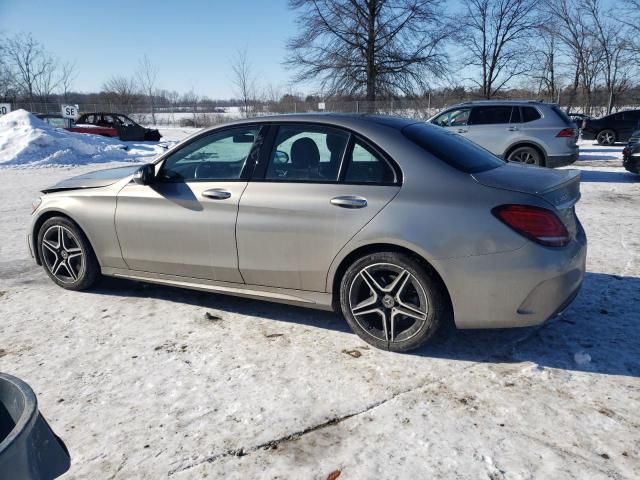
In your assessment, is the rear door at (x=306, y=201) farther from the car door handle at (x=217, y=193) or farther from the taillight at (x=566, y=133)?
the taillight at (x=566, y=133)

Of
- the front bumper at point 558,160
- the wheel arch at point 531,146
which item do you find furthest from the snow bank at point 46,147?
the front bumper at point 558,160

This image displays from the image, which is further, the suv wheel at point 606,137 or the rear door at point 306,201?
the suv wheel at point 606,137

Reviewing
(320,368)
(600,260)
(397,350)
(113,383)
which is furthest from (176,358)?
Result: (600,260)

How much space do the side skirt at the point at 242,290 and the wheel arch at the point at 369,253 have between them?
0.21 ft

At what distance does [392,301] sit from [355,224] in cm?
57

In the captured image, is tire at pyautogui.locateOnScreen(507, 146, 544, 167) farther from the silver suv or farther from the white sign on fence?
the white sign on fence

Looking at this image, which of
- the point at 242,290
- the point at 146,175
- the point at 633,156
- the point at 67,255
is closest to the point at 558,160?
the point at 633,156

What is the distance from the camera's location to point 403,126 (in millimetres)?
3574

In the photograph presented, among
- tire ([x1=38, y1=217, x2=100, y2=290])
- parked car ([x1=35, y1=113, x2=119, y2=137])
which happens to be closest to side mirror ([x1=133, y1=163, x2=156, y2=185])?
tire ([x1=38, y1=217, x2=100, y2=290])

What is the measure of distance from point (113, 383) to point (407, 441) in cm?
182

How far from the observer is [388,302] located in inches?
129

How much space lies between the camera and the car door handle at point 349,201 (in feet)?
10.7

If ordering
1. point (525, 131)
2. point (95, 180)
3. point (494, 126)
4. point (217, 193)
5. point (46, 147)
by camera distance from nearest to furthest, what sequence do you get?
1. point (217, 193)
2. point (95, 180)
3. point (525, 131)
4. point (494, 126)
5. point (46, 147)

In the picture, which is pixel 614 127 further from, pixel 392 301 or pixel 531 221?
pixel 392 301
